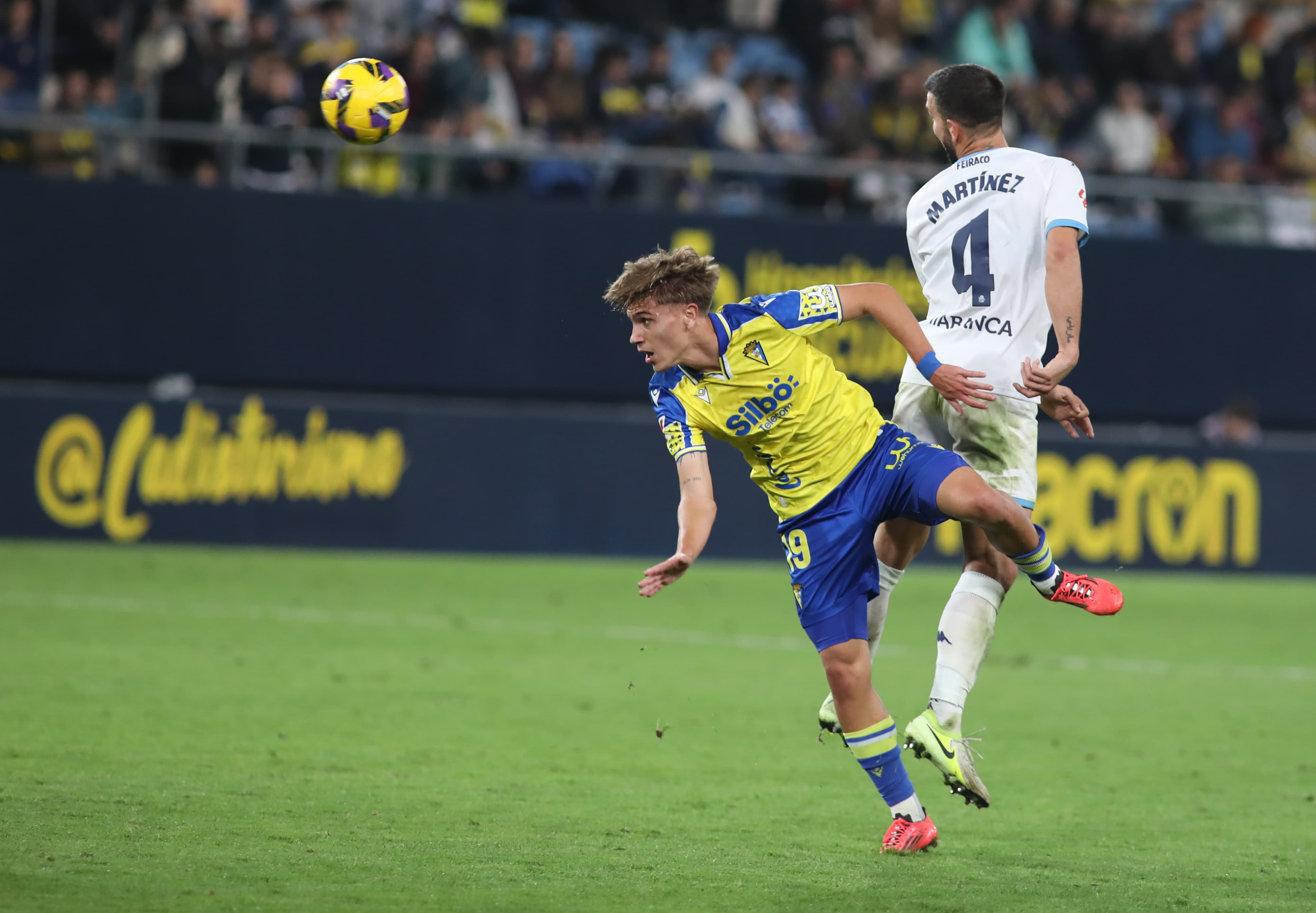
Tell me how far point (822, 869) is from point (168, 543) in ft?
38.7

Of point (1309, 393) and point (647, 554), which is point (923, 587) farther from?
point (1309, 393)

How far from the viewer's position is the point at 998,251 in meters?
6.13

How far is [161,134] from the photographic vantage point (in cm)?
1561

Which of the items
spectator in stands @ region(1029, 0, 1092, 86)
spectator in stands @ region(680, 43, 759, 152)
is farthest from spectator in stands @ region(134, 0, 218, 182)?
spectator in stands @ region(1029, 0, 1092, 86)

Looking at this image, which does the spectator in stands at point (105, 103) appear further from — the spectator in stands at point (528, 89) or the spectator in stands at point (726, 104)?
the spectator in stands at point (726, 104)

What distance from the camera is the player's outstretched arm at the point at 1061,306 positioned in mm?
5734

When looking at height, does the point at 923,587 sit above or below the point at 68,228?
below

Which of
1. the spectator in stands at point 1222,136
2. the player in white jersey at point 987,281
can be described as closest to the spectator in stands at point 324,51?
the spectator in stands at point 1222,136

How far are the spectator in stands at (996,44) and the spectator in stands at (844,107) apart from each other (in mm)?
1339

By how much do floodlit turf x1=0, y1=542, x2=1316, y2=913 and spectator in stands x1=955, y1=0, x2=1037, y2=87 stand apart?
24.3 feet

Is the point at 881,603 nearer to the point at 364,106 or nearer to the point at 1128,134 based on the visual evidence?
the point at 364,106

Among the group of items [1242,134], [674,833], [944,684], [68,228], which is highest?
[1242,134]

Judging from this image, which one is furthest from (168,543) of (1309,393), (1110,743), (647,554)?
(1309,393)

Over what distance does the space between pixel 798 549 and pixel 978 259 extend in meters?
1.32
